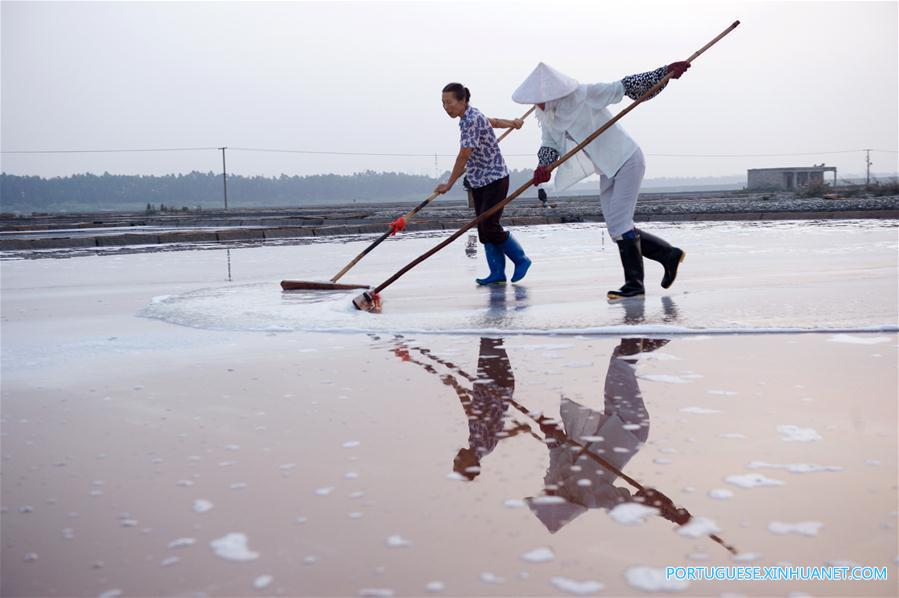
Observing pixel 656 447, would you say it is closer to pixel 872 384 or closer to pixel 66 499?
pixel 872 384

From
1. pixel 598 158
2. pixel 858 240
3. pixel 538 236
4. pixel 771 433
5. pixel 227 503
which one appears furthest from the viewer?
pixel 538 236

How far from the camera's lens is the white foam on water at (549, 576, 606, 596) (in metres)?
1.92

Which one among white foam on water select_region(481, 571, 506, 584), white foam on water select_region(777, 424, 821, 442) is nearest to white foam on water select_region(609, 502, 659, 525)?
white foam on water select_region(481, 571, 506, 584)

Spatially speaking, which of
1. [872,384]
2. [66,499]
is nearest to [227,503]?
[66,499]

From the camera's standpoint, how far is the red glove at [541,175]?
679cm

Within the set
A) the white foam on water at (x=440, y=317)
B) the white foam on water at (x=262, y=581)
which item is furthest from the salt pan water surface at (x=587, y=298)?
the white foam on water at (x=262, y=581)

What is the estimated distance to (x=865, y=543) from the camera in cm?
209

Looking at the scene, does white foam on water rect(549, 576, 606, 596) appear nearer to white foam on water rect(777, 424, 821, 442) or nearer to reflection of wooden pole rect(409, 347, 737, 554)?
reflection of wooden pole rect(409, 347, 737, 554)

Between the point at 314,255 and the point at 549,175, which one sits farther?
the point at 314,255

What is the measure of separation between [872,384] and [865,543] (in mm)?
1660

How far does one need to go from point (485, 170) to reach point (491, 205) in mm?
277

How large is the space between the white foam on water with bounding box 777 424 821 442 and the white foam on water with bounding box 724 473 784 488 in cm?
38

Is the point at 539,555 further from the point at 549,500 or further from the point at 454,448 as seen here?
the point at 454,448

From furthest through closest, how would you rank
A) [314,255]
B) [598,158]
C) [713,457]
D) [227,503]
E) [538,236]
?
[538,236] → [314,255] → [598,158] → [713,457] → [227,503]
